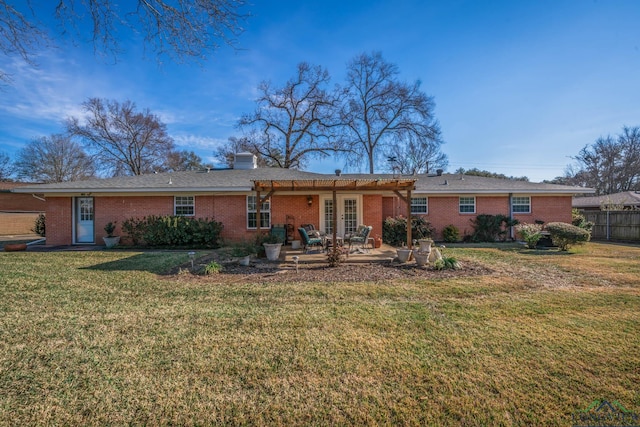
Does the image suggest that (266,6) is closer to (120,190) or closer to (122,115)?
(120,190)

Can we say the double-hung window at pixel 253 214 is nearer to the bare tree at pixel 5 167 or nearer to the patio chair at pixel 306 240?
the patio chair at pixel 306 240

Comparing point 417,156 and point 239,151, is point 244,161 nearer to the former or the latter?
point 239,151

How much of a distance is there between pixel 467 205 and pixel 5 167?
4670cm

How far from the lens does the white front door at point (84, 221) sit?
13.0 metres

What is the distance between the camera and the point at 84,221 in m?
13.1

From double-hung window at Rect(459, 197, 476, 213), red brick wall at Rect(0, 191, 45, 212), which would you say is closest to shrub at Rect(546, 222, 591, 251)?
double-hung window at Rect(459, 197, 476, 213)

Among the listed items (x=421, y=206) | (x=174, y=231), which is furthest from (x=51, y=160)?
(x=421, y=206)

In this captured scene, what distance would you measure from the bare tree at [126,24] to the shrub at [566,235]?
13.3 m

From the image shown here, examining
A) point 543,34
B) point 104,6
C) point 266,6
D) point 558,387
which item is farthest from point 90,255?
point 543,34

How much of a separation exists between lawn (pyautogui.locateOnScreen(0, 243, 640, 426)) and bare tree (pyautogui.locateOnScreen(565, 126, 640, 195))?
114 feet

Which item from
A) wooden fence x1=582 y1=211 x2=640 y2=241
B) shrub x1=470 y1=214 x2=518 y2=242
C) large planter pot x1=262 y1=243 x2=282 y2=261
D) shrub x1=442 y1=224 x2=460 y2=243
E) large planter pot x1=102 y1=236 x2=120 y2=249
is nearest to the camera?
large planter pot x1=262 y1=243 x2=282 y2=261

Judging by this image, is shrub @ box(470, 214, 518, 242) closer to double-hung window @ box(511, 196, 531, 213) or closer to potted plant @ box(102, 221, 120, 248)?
double-hung window @ box(511, 196, 531, 213)

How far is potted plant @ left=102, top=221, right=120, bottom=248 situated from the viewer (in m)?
12.1

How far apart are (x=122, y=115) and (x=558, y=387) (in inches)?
1359
